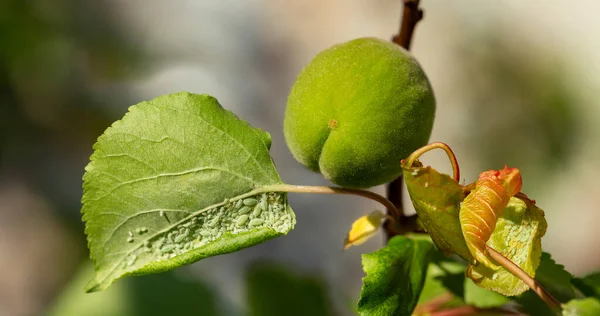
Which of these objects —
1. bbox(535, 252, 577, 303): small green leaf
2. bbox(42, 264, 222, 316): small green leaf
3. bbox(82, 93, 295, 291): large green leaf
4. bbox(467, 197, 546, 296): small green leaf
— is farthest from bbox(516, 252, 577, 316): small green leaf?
bbox(42, 264, 222, 316): small green leaf

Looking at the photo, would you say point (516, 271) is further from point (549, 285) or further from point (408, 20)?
point (408, 20)

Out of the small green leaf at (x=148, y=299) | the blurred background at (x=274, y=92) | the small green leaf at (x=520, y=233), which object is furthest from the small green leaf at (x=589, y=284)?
the blurred background at (x=274, y=92)

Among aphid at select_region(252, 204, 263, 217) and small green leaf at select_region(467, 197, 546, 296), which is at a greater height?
small green leaf at select_region(467, 197, 546, 296)

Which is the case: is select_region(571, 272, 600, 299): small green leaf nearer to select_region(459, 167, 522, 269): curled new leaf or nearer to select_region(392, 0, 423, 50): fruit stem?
select_region(459, 167, 522, 269): curled new leaf

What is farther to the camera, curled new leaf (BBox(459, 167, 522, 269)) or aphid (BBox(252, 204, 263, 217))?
aphid (BBox(252, 204, 263, 217))

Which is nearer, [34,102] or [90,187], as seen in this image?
[90,187]

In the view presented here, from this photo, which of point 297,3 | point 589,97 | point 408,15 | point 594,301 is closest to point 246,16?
point 297,3

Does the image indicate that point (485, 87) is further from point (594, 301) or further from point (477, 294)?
point (594, 301)
